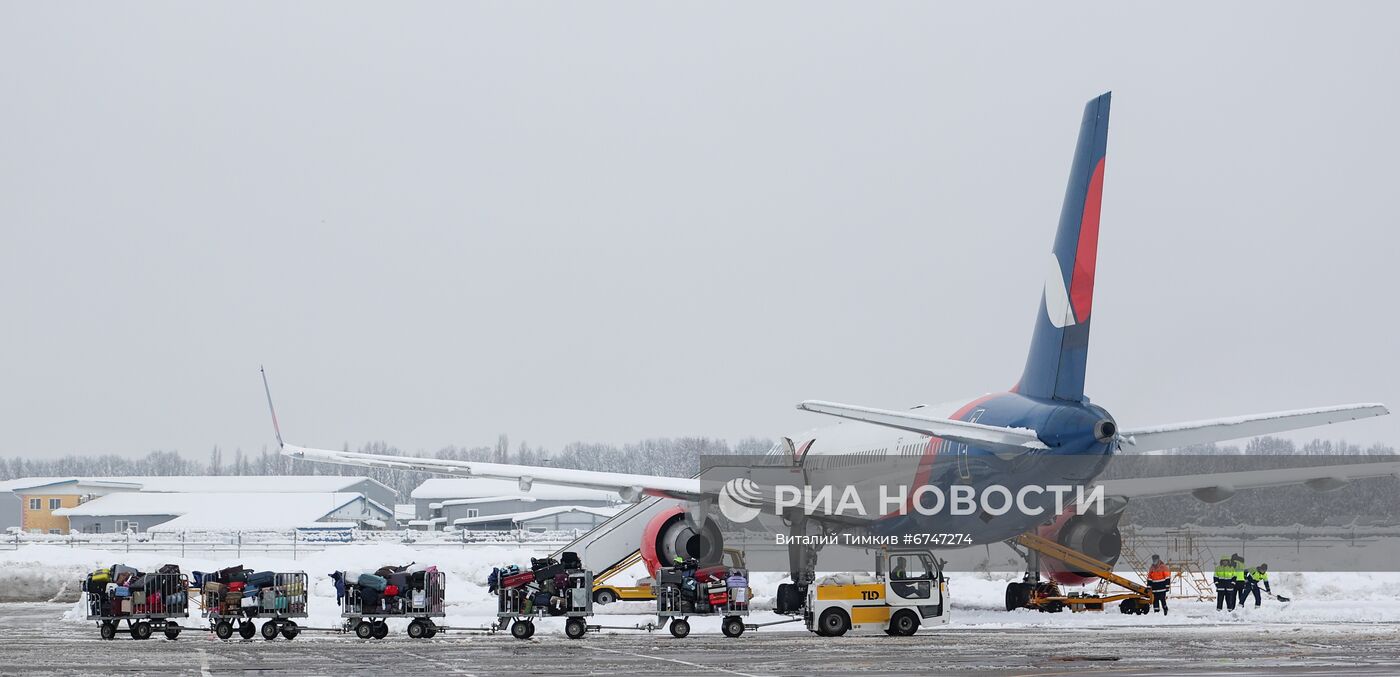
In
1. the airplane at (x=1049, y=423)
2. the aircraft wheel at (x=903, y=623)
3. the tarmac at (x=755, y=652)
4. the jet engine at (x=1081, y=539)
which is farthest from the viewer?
the jet engine at (x=1081, y=539)

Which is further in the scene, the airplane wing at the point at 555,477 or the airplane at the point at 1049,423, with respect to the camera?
the airplane wing at the point at 555,477

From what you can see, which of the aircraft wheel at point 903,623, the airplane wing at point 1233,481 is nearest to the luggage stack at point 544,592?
the aircraft wheel at point 903,623

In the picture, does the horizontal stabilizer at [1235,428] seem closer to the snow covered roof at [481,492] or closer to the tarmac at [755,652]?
the tarmac at [755,652]

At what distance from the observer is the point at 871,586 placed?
988 inches

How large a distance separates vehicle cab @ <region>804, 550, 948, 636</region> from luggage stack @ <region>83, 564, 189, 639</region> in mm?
11629

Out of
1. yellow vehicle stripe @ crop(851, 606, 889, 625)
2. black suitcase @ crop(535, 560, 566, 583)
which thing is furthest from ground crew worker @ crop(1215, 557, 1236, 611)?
black suitcase @ crop(535, 560, 566, 583)

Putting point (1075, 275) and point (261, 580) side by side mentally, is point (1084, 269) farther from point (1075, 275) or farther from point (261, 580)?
point (261, 580)

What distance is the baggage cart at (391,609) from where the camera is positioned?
80.1 ft

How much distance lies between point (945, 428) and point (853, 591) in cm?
472

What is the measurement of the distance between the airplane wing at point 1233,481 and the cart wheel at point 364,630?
16120mm

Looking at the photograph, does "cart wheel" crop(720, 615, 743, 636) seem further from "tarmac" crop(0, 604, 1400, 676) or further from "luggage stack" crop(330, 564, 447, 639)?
"luggage stack" crop(330, 564, 447, 639)

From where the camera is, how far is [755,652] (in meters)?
21.3

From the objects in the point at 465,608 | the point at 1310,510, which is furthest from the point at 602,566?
the point at 1310,510

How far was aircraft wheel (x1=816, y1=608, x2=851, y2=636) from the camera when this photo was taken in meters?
24.9
